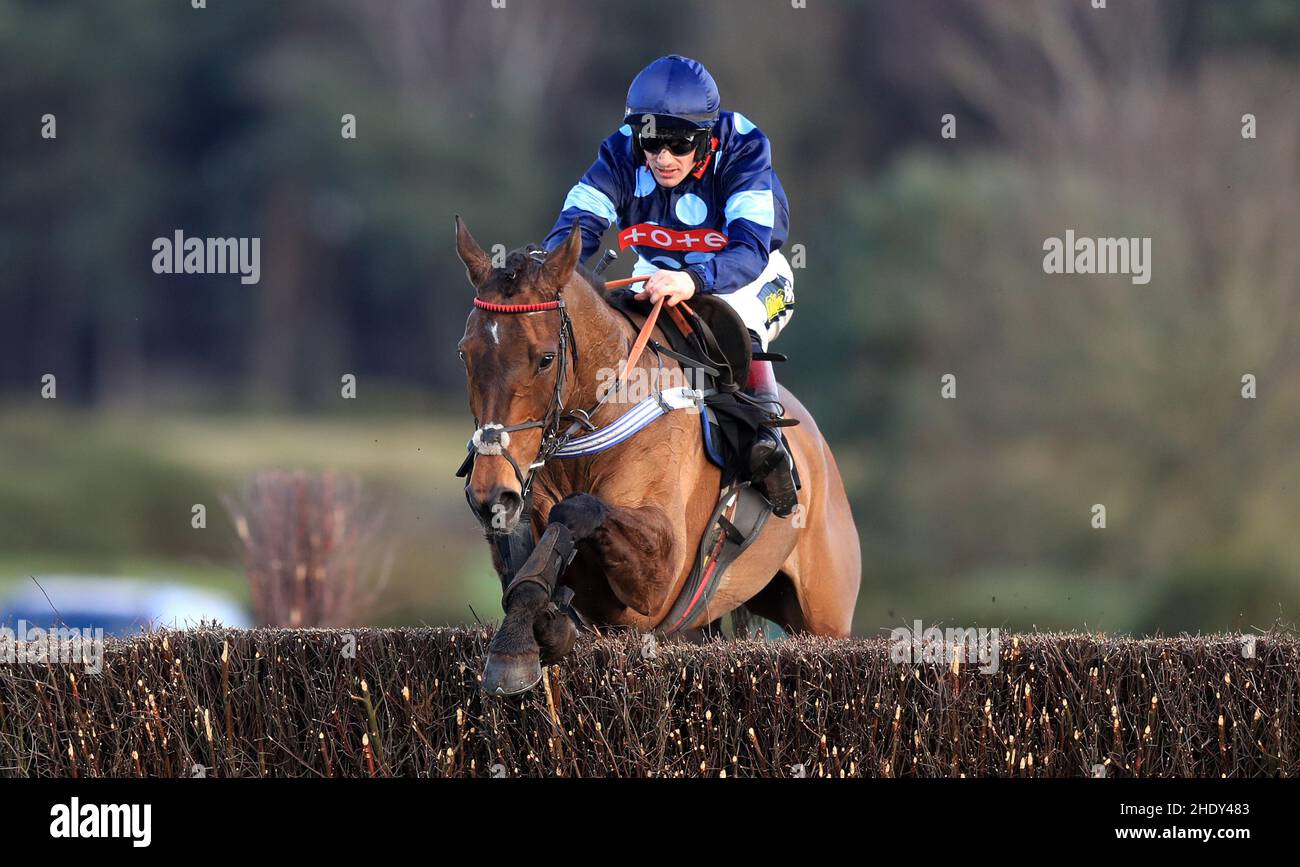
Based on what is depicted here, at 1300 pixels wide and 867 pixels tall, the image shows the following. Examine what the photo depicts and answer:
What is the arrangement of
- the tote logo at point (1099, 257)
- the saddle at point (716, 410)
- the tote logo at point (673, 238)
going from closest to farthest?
the saddle at point (716, 410)
the tote logo at point (673, 238)
the tote logo at point (1099, 257)

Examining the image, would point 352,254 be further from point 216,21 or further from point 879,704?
point 879,704

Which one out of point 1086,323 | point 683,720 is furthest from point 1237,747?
point 1086,323

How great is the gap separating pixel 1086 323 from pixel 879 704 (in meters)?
19.1

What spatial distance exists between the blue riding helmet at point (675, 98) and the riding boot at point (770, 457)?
1022 millimetres

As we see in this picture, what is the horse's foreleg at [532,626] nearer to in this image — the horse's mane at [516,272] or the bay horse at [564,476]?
the bay horse at [564,476]

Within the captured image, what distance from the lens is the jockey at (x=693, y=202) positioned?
7.14 metres

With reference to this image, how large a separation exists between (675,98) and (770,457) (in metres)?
1.45

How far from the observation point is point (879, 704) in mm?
6457

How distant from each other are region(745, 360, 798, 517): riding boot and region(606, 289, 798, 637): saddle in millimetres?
60

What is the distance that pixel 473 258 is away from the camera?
6.35 m

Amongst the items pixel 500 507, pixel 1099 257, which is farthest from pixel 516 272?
pixel 1099 257

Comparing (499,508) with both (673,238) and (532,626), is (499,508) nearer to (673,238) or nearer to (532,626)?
(532,626)

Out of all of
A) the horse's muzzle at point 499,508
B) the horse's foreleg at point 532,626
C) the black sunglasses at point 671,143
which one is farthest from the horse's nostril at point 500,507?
the black sunglasses at point 671,143

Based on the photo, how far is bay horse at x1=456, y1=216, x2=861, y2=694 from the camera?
19.6 feet
